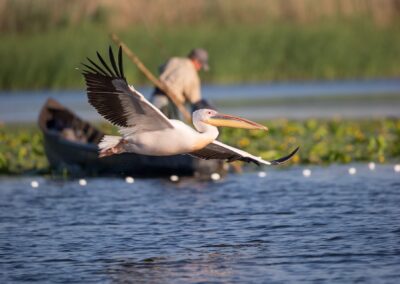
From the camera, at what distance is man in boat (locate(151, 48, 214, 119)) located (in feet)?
51.3

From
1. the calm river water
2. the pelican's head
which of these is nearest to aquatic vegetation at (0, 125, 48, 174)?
the calm river water

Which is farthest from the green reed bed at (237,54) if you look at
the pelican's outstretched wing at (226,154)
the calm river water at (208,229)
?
the pelican's outstretched wing at (226,154)

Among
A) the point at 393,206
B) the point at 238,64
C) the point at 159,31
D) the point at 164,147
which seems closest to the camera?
the point at 164,147

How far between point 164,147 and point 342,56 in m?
21.6

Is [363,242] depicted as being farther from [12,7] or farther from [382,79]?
[12,7]

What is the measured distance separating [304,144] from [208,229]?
6675 mm

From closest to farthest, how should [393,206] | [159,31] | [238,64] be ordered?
[393,206] < [238,64] < [159,31]

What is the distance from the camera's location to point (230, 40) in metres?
31.9

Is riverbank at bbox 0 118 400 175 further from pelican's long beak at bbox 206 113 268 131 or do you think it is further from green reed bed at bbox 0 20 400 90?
green reed bed at bbox 0 20 400 90

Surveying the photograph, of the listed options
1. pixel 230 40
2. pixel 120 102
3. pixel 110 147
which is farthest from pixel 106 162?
pixel 230 40

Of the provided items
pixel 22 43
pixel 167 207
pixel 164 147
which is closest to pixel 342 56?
pixel 22 43

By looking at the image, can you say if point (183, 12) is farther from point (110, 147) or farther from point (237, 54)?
point (110, 147)

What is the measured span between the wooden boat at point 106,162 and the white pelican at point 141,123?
4.47 m

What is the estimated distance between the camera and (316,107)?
86.8 feet
